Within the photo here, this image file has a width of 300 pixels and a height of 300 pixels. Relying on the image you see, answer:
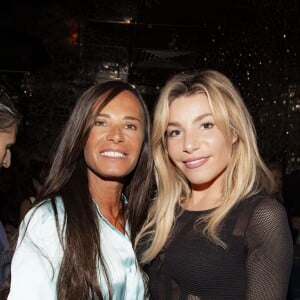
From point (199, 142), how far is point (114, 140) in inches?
13.1

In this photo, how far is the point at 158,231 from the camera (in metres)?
1.83

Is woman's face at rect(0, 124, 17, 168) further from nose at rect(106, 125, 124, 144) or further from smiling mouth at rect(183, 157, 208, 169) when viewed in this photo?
smiling mouth at rect(183, 157, 208, 169)

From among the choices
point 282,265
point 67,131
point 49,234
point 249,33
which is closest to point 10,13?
point 249,33

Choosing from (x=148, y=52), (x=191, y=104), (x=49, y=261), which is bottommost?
(x=49, y=261)

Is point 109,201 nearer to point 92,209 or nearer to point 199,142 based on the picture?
point 92,209

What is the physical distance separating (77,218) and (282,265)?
0.72m

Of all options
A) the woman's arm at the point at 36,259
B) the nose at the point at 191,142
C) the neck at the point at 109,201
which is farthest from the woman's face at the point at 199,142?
the woman's arm at the point at 36,259

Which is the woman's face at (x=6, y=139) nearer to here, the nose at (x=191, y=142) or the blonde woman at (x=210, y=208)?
the blonde woman at (x=210, y=208)

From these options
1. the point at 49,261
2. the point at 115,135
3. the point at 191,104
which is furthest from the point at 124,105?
the point at 49,261

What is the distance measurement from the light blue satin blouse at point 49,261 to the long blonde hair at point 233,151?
0.11 m

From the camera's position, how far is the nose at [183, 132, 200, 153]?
1.78m

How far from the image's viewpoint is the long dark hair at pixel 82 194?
1.58 metres

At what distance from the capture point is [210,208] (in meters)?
1.78

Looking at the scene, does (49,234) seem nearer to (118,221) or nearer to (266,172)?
(118,221)
